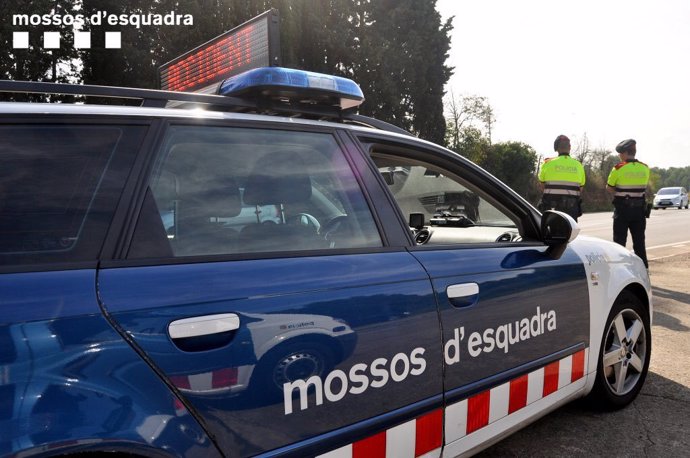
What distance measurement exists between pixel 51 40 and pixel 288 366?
57.6 ft

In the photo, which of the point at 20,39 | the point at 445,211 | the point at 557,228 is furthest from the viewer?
the point at 20,39

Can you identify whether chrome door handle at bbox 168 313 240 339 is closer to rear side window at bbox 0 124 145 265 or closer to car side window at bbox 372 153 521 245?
rear side window at bbox 0 124 145 265

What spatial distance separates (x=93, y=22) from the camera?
16.7 m

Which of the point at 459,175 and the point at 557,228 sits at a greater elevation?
the point at 459,175

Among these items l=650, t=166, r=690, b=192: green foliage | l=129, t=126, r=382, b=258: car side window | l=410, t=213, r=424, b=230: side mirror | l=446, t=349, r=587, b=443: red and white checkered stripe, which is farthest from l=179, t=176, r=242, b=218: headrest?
l=650, t=166, r=690, b=192: green foliage

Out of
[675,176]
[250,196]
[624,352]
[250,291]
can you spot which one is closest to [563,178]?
[624,352]

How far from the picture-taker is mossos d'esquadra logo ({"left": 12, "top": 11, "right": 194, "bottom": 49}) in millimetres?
15166

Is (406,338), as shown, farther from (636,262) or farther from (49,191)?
(636,262)

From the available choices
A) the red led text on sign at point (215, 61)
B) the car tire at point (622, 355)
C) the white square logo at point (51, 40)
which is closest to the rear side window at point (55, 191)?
the car tire at point (622, 355)

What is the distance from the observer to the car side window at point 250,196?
148 centimetres

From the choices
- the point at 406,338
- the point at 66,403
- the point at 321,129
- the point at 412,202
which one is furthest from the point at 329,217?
the point at 412,202

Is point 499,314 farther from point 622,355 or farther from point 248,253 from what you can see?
point 622,355

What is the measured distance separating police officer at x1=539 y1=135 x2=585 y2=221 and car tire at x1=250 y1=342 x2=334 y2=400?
17.8ft

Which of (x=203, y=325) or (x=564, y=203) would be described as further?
(x=564, y=203)
